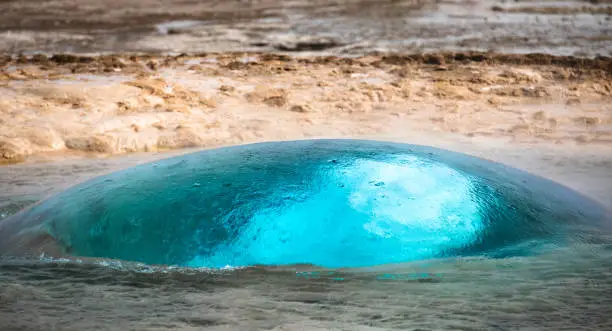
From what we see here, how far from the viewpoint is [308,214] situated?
81.4 inches

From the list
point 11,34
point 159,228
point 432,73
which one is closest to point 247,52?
point 432,73

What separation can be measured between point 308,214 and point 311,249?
0.12m

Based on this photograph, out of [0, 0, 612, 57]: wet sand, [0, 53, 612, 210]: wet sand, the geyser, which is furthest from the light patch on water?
[0, 0, 612, 57]: wet sand

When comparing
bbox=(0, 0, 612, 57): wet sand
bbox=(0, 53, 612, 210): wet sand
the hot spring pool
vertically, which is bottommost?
the hot spring pool

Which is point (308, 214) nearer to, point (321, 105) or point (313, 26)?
point (321, 105)

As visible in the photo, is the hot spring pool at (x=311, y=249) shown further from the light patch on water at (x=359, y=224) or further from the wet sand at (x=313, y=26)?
the wet sand at (x=313, y=26)

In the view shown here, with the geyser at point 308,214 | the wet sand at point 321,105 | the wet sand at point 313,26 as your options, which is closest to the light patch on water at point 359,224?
the geyser at point 308,214

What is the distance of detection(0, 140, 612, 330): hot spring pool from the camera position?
1.70 metres

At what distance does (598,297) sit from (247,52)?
21.9 ft

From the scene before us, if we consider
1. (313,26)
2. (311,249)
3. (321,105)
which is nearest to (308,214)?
(311,249)

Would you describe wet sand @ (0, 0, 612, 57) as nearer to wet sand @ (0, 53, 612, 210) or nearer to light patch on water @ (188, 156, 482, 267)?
wet sand @ (0, 53, 612, 210)

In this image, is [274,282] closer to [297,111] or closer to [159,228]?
[159,228]

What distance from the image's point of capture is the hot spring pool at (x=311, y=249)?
1699 mm

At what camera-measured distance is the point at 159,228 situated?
209 cm
